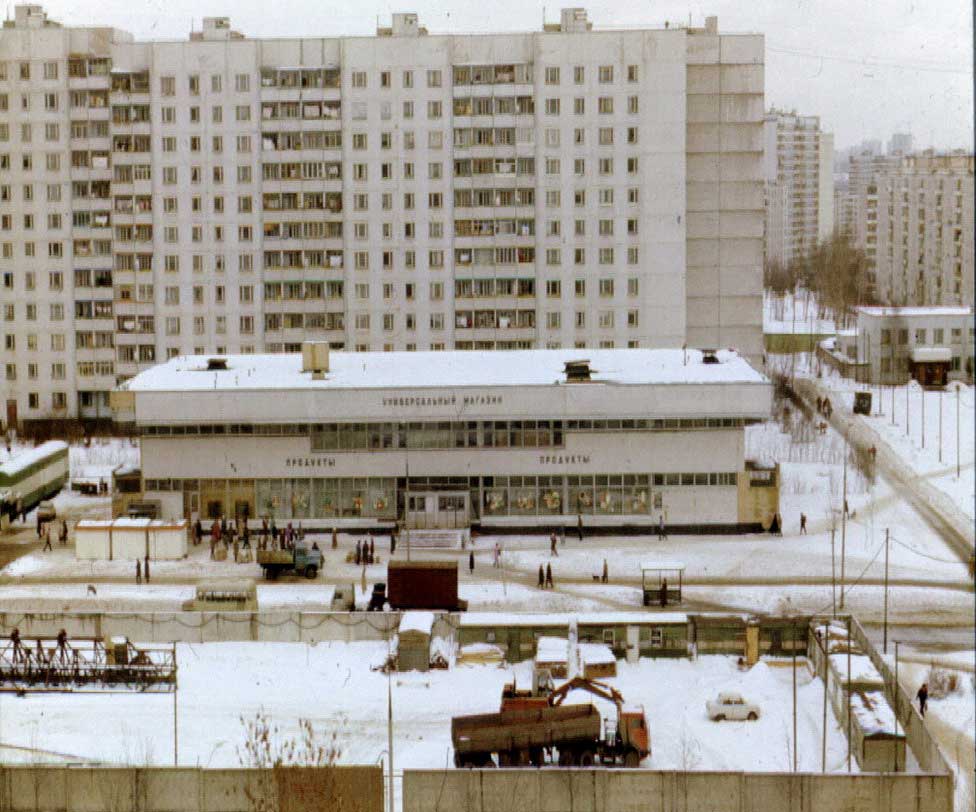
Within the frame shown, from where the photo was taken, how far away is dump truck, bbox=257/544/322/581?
27.0 m

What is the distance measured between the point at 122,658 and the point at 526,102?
2867cm

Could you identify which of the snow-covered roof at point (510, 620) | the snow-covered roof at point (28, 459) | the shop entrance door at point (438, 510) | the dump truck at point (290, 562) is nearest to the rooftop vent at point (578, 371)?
the shop entrance door at point (438, 510)

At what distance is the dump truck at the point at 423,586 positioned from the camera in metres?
23.9

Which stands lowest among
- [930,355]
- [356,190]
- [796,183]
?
[930,355]

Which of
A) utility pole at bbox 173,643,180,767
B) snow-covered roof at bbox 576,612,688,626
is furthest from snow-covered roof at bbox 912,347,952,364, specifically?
utility pole at bbox 173,643,180,767

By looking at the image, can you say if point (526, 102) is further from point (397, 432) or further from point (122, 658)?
point (122, 658)

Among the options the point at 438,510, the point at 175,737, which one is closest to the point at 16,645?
the point at 175,737

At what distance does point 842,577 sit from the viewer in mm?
25359

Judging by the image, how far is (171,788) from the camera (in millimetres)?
15336

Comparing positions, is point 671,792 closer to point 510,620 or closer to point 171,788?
point 171,788

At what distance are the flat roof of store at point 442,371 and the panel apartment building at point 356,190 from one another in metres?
8.83

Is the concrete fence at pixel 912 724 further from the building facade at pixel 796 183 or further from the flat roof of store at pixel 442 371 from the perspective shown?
the building facade at pixel 796 183

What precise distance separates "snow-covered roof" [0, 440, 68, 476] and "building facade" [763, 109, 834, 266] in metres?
61.3

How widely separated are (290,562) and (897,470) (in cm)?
1428
